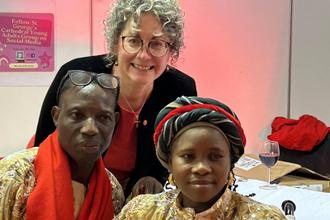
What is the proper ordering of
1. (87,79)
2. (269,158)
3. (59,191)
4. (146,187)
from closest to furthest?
(59,191) < (87,79) < (146,187) < (269,158)

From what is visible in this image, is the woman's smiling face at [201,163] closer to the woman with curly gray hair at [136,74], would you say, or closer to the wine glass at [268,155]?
the woman with curly gray hair at [136,74]

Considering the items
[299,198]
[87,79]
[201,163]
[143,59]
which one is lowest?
[299,198]

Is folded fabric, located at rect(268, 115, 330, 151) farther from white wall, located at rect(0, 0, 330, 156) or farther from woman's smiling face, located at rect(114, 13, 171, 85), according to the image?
woman's smiling face, located at rect(114, 13, 171, 85)

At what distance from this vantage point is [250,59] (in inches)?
135

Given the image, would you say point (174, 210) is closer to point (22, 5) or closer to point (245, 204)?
point (245, 204)

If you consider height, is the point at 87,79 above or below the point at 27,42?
below

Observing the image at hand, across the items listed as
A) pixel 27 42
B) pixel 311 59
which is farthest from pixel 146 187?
pixel 311 59

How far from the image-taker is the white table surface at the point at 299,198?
4.79 ft

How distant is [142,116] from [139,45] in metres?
0.37

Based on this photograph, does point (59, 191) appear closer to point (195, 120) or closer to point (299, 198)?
point (195, 120)

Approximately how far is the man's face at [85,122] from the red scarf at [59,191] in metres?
0.06

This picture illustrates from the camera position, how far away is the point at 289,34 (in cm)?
338

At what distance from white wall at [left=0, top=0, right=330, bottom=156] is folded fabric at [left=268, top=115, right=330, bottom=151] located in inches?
16.1

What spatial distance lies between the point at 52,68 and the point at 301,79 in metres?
2.41
